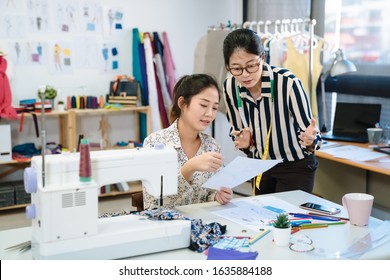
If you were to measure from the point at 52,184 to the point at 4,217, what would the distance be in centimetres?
297

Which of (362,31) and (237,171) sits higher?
(362,31)

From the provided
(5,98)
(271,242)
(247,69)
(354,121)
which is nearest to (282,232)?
(271,242)

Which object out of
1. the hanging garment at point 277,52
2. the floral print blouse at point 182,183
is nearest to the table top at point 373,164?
the hanging garment at point 277,52

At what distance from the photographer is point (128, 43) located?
481cm

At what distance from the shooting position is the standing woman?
2.05 m

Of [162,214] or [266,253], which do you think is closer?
[266,253]

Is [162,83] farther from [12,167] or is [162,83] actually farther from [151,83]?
[12,167]

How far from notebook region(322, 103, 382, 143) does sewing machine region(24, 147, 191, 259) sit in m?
2.33

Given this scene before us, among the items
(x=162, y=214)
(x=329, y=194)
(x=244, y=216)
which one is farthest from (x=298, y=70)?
(x=162, y=214)

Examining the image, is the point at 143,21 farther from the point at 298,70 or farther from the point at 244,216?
the point at 244,216

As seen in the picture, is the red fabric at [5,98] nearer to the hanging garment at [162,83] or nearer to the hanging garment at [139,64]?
the hanging garment at [139,64]

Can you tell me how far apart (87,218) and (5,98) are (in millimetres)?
2856
